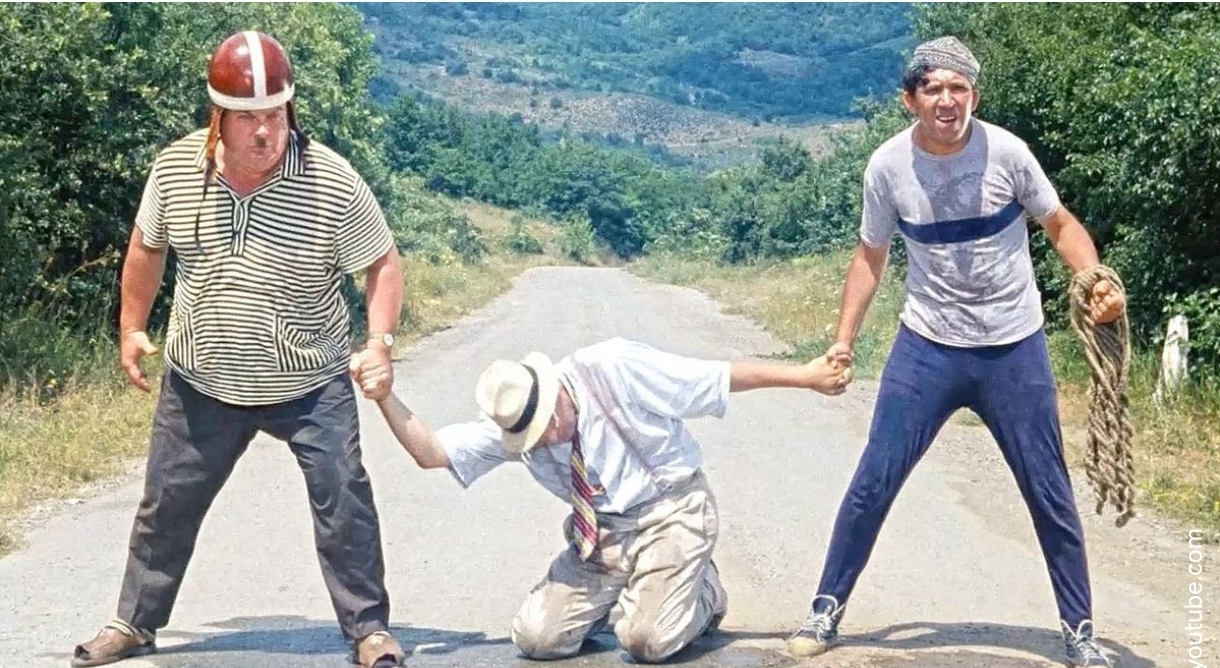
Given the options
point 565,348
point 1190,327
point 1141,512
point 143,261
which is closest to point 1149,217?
point 1190,327

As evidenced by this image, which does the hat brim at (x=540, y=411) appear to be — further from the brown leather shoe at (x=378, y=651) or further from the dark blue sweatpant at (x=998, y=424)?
the dark blue sweatpant at (x=998, y=424)

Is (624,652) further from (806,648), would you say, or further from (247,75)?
(247,75)

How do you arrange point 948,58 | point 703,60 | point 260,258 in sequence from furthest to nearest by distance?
point 703,60 < point 948,58 < point 260,258

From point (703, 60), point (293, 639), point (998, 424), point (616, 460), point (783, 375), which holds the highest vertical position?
point (783, 375)

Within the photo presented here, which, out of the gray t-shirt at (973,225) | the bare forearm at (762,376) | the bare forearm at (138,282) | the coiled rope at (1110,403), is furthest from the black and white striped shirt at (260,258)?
the coiled rope at (1110,403)

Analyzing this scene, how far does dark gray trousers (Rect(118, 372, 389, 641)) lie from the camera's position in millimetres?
5621

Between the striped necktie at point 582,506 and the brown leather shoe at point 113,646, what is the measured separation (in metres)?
1.53

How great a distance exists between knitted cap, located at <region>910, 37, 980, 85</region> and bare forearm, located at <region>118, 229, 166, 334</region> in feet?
8.67

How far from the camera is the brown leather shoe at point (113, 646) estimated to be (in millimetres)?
5648

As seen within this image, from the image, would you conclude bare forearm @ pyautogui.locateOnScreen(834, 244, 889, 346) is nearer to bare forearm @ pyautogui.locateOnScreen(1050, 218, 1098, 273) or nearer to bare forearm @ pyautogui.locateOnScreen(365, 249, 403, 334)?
bare forearm @ pyautogui.locateOnScreen(1050, 218, 1098, 273)

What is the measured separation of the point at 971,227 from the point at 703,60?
176 meters

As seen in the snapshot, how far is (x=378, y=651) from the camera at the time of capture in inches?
222

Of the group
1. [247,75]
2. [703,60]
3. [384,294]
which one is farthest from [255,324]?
[703,60]

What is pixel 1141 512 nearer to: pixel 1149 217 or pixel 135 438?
pixel 1149 217
